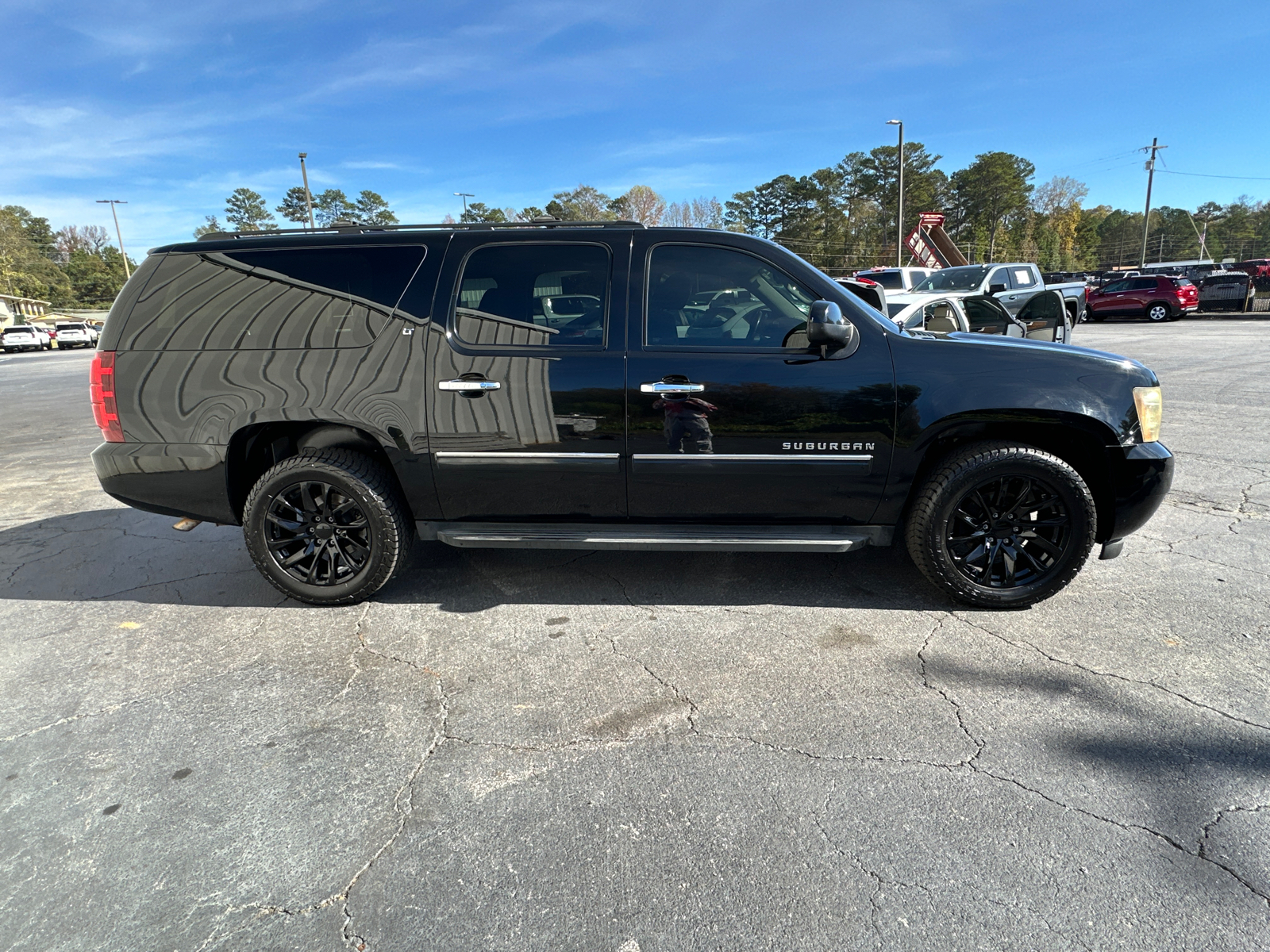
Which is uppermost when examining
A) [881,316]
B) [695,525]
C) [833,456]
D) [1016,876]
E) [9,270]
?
[9,270]

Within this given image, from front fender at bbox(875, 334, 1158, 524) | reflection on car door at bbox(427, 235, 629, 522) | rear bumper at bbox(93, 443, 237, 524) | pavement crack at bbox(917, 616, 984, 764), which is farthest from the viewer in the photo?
rear bumper at bbox(93, 443, 237, 524)

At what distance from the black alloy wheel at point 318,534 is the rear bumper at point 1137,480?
375 cm

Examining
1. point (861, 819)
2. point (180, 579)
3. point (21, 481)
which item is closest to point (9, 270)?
point (21, 481)

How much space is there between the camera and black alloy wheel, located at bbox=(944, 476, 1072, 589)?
11.8ft

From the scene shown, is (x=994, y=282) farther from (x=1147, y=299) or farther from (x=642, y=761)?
(x=642, y=761)

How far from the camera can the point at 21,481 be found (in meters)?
6.97

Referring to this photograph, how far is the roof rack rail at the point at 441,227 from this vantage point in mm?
3740

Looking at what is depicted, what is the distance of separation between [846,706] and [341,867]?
1.83 meters

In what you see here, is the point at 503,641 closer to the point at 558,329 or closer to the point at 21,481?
the point at 558,329

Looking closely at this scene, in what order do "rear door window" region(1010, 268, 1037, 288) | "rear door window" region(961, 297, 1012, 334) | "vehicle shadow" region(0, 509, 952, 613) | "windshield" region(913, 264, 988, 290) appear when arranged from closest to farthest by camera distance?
"vehicle shadow" region(0, 509, 952, 613), "rear door window" region(961, 297, 1012, 334), "windshield" region(913, 264, 988, 290), "rear door window" region(1010, 268, 1037, 288)

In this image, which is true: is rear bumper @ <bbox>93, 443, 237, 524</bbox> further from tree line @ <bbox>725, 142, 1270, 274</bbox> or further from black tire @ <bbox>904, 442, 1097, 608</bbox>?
tree line @ <bbox>725, 142, 1270, 274</bbox>

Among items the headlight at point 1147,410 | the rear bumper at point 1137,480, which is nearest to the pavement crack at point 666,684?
the rear bumper at point 1137,480

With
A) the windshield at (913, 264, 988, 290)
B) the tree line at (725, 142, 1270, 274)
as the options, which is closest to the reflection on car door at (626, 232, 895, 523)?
the windshield at (913, 264, 988, 290)

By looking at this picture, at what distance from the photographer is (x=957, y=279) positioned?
15.8 m
